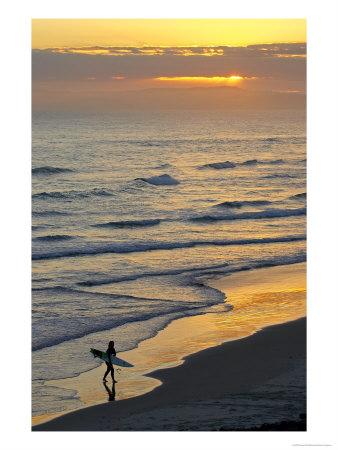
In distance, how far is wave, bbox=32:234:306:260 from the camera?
741 inches

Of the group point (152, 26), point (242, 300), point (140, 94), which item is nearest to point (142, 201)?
point (140, 94)

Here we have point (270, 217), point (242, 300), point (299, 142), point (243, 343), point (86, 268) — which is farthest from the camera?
point (299, 142)

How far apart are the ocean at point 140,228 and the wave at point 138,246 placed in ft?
0.11

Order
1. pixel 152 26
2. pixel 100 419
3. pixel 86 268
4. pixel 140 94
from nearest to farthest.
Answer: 1. pixel 100 419
2. pixel 152 26
3. pixel 86 268
4. pixel 140 94

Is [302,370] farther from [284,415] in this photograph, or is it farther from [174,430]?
[174,430]

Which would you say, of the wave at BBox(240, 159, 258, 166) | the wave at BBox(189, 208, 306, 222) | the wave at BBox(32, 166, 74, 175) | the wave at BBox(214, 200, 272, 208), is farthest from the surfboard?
the wave at BBox(240, 159, 258, 166)

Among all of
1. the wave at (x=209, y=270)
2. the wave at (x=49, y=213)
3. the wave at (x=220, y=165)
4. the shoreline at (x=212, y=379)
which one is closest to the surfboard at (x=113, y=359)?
the shoreline at (x=212, y=379)

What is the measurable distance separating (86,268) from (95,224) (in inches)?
289

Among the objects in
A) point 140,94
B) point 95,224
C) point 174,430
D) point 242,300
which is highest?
point 140,94

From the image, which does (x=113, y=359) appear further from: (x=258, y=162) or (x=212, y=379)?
(x=258, y=162)

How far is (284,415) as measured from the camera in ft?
26.2

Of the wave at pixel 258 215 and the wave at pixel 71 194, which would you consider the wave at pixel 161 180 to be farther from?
the wave at pixel 258 215

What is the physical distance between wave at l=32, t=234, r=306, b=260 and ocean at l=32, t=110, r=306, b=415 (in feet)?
0.11

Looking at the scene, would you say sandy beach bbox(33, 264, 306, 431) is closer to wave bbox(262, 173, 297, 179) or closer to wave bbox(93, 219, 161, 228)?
wave bbox(93, 219, 161, 228)
